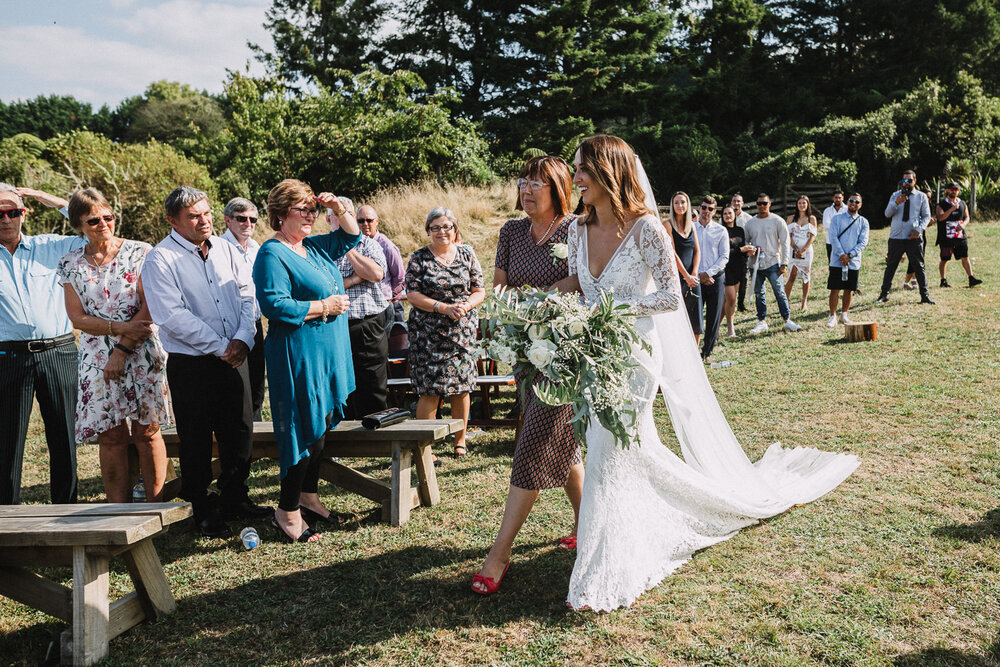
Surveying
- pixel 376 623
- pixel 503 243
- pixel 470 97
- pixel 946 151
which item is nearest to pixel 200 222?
pixel 503 243

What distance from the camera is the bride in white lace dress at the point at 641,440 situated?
3572 mm

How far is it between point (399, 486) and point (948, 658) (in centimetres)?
321

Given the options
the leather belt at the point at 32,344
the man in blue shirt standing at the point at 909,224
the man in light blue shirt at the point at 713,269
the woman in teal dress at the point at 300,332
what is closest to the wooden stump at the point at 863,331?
the man in light blue shirt at the point at 713,269

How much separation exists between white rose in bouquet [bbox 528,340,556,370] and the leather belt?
3.44 meters

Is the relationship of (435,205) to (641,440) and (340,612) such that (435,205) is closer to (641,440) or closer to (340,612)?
(641,440)

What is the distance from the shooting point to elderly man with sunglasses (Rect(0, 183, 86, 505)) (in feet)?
14.9

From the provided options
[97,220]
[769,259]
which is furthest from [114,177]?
[769,259]

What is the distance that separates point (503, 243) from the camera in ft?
15.5

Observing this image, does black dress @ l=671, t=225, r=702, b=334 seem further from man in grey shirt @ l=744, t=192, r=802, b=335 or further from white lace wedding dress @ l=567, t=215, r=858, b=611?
white lace wedding dress @ l=567, t=215, r=858, b=611

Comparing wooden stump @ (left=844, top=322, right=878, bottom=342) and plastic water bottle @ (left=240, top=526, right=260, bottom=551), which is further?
wooden stump @ (left=844, top=322, right=878, bottom=342)

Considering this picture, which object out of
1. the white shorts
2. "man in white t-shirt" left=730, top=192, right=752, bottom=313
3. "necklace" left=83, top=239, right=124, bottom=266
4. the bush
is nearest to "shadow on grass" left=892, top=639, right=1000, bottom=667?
"necklace" left=83, top=239, right=124, bottom=266

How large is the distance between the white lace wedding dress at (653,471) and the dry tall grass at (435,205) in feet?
37.3

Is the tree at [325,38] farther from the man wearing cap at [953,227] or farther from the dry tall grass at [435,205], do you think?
the man wearing cap at [953,227]

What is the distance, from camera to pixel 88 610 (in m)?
3.25
